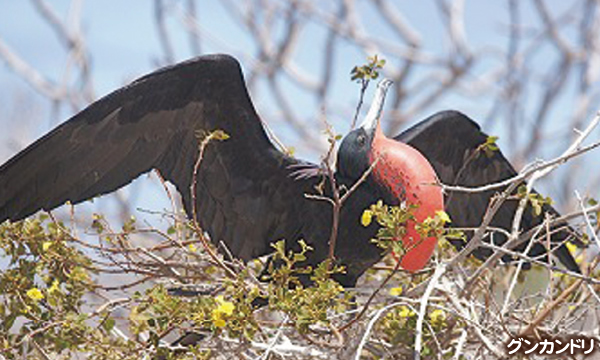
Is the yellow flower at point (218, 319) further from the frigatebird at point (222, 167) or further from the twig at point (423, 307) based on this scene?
the frigatebird at point (222, 167)

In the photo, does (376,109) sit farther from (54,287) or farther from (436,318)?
(54,287)

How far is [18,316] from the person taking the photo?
77.7 inches

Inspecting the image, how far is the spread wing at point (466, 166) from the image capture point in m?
2.54

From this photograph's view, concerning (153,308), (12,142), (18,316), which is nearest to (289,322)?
(153,308)

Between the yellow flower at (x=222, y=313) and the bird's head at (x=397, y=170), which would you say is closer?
the yellow flower at (x=222, y=313)

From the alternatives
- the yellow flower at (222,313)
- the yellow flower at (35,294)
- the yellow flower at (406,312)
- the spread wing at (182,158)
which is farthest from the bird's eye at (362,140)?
the yellow flower at (35,294)

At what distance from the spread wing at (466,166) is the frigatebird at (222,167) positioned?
1.00 ft

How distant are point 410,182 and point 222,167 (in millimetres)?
492

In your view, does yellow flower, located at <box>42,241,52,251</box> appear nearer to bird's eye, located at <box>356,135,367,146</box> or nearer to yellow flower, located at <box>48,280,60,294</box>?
yellow flower, located at <box>48,280,60,294</box>

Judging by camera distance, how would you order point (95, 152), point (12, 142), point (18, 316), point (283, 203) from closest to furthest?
point (18, 316) < point (95, 152) < point (283, 203) < point (12, 142)

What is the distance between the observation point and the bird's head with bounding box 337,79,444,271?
6.56 feet

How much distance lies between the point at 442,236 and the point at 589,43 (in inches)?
188

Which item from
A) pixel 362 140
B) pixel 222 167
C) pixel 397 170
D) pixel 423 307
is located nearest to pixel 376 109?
pixel 362 140

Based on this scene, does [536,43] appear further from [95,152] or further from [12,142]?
[95,152]
